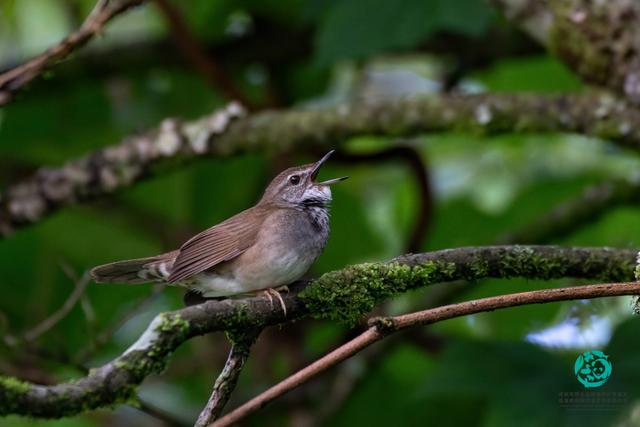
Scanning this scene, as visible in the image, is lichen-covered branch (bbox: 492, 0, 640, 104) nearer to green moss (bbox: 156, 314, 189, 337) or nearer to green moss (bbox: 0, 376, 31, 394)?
green moss (bbox: 156, 314, 189, 337)

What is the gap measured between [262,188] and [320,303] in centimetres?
404

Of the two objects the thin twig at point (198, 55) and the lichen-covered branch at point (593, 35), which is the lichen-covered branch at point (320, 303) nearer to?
the lichen-covered branch at point (593, 35)

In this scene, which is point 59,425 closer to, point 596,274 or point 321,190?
point 321,190

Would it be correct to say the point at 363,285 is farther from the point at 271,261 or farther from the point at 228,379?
the point at 271,261

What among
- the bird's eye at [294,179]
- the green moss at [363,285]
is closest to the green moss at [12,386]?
the green moss at [363,285]

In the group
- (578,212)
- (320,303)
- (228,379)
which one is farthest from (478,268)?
(578,212)

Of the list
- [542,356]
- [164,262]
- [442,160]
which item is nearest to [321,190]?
[164,262]

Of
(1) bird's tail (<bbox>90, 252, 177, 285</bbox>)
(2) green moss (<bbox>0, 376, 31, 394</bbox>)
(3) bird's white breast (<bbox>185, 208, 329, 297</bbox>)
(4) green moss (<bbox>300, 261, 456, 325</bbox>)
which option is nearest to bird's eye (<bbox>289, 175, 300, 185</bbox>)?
(3) bird's white breast (<bbox>185, 208, 329, 297</bbox>)

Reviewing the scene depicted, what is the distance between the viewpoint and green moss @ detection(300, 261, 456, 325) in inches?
114

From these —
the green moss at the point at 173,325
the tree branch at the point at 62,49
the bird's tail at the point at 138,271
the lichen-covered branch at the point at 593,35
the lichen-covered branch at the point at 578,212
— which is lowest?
the green moss at the point at 173,325

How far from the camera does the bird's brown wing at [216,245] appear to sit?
4.17 metres

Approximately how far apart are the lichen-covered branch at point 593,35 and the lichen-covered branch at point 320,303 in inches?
64.6

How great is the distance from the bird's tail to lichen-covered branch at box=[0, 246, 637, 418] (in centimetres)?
131

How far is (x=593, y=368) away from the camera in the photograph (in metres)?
4.84
